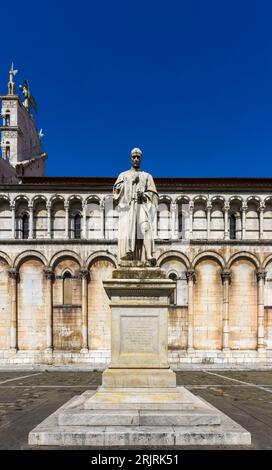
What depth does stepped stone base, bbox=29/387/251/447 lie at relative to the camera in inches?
287

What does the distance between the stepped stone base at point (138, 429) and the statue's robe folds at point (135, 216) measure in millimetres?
3760

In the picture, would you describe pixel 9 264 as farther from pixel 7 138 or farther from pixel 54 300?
pixel 7 138

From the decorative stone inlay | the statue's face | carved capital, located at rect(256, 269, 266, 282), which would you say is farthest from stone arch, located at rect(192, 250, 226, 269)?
the statue's face

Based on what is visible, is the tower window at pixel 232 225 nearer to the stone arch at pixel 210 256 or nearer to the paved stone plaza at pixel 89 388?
the stone arch at pixel 210 256

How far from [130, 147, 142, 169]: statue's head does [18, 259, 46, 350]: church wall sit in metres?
21.7

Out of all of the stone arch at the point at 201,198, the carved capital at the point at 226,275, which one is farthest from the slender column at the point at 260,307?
the stone arch at the point at 201,198

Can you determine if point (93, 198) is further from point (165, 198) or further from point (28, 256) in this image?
point (28, 256)

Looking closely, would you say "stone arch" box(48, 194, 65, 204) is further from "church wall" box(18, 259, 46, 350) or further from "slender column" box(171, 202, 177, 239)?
A: "slender column" box(171, 202, 177, 239)

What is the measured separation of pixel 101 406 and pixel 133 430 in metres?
1.11

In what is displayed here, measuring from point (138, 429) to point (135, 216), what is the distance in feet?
16.6

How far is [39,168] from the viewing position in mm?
47656
